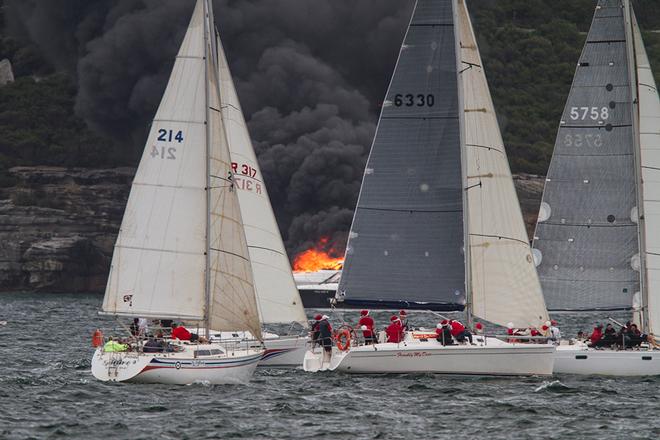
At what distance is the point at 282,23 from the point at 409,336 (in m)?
93.4

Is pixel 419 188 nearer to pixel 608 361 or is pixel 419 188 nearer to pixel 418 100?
pixel 418 100

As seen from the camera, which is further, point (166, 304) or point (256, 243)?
point (256, 243)

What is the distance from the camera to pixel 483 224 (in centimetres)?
3462

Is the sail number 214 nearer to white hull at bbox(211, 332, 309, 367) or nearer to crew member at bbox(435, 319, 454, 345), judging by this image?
white hull at bbox(211, 332, 309, 367)

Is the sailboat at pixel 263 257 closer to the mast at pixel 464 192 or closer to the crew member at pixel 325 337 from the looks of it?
the crew member at pixel 325 337

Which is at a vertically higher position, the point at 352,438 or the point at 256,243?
the point at 256,243

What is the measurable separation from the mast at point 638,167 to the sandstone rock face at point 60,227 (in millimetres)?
83567

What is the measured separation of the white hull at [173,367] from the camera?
31.6 meters

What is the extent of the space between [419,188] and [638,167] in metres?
6.21

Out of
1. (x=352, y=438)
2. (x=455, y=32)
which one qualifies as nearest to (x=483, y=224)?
(x=455, y=32)

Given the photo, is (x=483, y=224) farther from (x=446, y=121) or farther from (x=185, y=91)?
(x=185, y=91)

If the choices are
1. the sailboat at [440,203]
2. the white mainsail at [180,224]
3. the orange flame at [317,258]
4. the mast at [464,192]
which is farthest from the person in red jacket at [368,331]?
the orange flame at [317,258]

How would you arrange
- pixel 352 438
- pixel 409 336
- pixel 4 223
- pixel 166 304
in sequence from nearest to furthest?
pixel 352 438 < pixel 166 304 < pixel 409 336 < pixel 4 223

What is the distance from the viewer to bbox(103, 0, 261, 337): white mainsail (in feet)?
108
